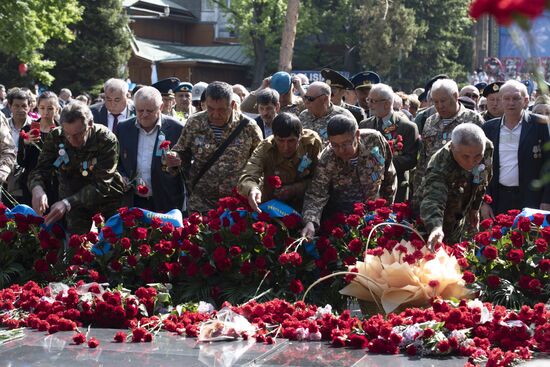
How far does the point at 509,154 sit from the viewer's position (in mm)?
8086

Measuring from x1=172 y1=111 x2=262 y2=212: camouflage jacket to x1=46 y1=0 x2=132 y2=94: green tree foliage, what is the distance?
2833 centimetres

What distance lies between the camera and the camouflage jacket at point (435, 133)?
792 centimetres

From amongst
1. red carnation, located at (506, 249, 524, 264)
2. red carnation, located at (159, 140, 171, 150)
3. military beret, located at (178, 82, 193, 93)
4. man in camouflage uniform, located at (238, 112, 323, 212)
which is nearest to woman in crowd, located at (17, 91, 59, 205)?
red carnation, located at (159, 140, 171, 150)

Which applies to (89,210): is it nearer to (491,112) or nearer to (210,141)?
(210,141)

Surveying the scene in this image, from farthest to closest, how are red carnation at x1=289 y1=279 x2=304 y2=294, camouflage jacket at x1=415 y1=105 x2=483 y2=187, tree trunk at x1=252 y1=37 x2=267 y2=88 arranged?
1. tree trunk at x1=252 y1=37 x2=267 y2=88
2. camouflage jacket at x1=415 y1=105 x2=483 y2=187
3. red carnation at x1=289 y1=279 x2=304 y2=294

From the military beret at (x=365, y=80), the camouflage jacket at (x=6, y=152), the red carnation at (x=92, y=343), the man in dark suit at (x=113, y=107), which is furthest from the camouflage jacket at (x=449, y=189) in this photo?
the military beret at (x=365, y=80)

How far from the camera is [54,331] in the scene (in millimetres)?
5777

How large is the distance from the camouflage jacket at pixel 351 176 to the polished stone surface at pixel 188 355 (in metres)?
1.55

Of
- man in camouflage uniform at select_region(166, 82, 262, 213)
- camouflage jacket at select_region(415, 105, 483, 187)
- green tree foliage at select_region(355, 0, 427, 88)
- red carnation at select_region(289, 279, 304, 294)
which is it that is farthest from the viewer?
green tree foliage at select_region(355, 0, 427, 88)

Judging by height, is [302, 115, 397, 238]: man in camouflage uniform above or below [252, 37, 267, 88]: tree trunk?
above

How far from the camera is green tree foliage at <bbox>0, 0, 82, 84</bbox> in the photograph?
24475 millimetres

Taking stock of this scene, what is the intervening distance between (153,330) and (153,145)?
8.77 ft

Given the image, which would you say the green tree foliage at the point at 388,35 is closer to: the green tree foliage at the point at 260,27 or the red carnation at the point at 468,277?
the green tree foliage at the point at 260,27

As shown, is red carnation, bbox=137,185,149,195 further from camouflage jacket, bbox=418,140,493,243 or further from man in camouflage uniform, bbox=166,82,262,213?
camouflage jacket, bbox=418,140,493,243
